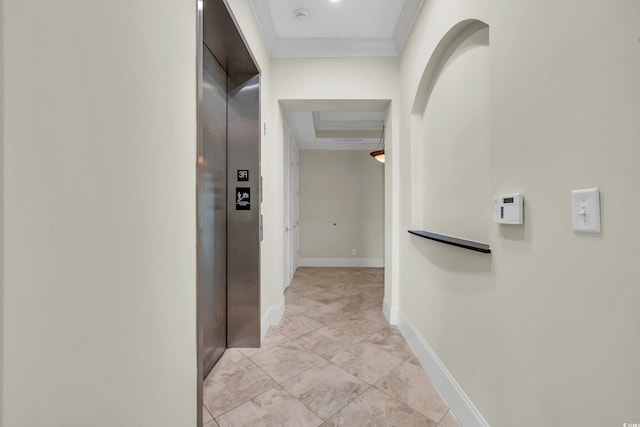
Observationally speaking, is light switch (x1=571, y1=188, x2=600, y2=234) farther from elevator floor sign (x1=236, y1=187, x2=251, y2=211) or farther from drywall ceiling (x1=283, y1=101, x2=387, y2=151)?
drywall ceiling (x1=283, y1=101, x2=387, y2=151)

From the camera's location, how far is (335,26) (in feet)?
7.80

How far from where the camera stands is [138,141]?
79 centimetres

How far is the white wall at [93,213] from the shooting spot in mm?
494

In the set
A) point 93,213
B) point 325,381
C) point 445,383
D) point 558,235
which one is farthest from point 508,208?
point 325,381

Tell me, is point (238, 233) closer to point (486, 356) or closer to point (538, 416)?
point (486, 356)

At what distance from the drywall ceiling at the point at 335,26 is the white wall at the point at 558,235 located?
3.28 ft

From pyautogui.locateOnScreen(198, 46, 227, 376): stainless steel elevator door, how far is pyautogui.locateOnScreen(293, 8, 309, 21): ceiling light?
79cm

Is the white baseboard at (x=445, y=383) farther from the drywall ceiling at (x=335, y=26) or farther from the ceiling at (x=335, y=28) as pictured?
the drywall ceiling at (x=335, y=26)

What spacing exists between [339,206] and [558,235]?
4.85 meters

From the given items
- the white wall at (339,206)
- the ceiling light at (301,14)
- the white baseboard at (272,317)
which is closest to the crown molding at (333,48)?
the ceiling light at (301,14)

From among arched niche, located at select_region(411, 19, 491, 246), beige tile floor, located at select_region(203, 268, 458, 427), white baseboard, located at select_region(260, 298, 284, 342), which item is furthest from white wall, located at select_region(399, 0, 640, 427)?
white baseboard, located at select_region(260, 298, 284, 342)

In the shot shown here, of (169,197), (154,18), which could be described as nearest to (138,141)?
(169,197)

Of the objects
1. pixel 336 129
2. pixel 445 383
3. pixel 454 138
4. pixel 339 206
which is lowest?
pixel 445 383

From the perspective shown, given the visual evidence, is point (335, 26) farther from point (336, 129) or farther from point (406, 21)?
point (336, 129)
